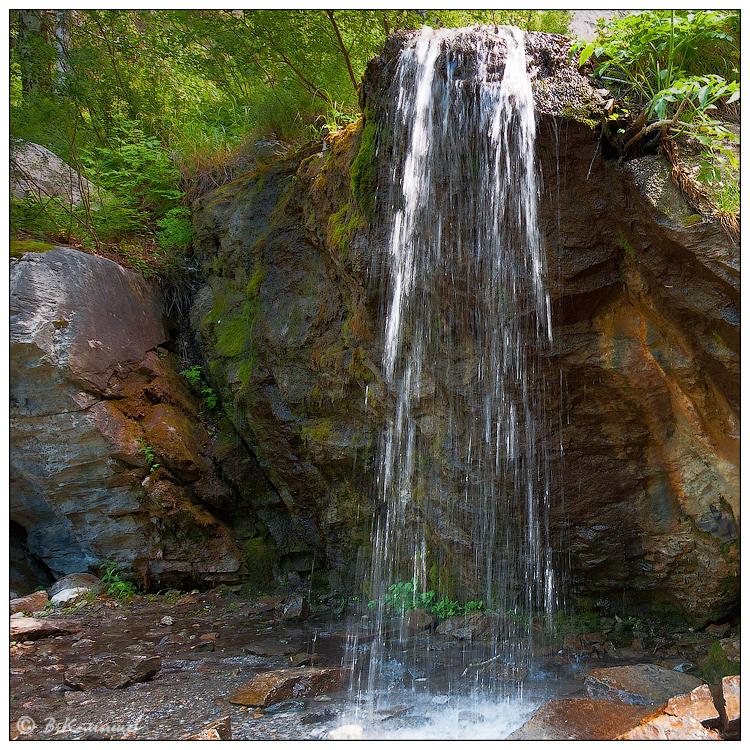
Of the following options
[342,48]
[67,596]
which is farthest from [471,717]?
[342,48]

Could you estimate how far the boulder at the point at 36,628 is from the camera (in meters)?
4.17

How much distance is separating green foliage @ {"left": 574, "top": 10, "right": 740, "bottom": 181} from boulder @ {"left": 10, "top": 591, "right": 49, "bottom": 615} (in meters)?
5.92

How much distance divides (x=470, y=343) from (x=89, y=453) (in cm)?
388

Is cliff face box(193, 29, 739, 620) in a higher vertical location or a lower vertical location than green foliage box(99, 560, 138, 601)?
higher

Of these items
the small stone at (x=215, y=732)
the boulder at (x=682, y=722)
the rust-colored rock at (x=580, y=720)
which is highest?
the boulder at (x=682, y=722)

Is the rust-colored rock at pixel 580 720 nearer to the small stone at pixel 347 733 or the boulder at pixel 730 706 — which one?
the boulder at pixel 730 706

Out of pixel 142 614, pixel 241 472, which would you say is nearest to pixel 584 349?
pixel 241 472

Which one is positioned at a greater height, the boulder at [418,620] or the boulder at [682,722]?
the boulder at [682,722]

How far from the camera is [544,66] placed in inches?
139

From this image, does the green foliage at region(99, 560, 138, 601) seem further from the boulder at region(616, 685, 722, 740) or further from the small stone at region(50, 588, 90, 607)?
the boulder at region(616, 685, 722, 740)

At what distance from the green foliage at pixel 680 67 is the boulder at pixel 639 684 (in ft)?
8.82

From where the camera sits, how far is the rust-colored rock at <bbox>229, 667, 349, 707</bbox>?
3080 mm

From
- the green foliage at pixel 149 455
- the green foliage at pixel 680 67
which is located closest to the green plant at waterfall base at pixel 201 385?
the green foliage at pixel 149 455

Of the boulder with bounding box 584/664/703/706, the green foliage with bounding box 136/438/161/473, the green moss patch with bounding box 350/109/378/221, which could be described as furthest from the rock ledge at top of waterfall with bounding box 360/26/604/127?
the green foliage with bounding box 136/438/161/473
